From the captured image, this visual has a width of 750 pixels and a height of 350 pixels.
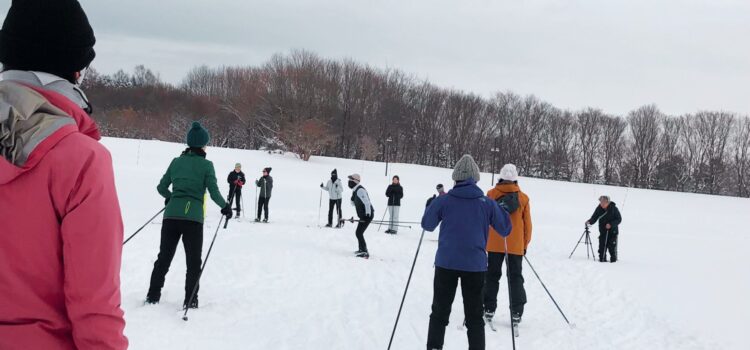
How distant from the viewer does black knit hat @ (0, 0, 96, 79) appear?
152cm

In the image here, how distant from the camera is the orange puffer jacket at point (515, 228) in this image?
5.89m

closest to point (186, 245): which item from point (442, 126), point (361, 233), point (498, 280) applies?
point (498, 280)

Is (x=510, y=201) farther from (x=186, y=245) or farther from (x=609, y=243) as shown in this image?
(x=609, y=243)

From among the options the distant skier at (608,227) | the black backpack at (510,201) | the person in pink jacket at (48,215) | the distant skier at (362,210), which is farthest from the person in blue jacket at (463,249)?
the distant skier at (608,227)

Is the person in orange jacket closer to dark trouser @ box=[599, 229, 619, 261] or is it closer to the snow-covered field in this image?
the snow-covered field

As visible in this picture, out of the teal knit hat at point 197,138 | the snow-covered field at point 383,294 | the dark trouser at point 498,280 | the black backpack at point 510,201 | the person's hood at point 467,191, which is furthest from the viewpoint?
the dark trouser at point 498,280

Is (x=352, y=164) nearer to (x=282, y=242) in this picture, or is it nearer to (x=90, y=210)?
(x=282, y=242)

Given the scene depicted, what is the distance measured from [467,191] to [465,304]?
981mm

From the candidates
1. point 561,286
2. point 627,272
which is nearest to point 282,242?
point 561,286

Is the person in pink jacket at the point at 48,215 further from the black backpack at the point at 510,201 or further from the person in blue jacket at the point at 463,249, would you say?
the black backpack at the point at 510,201

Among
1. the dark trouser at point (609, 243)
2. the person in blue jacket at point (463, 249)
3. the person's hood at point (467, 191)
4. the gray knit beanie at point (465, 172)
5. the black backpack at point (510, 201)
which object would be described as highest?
the gray knit beanie at point (465, 172)

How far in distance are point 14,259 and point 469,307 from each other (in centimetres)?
365

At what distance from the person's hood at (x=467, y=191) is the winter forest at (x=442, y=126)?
1616 inches

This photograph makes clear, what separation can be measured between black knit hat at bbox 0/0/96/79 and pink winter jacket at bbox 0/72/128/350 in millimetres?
102
